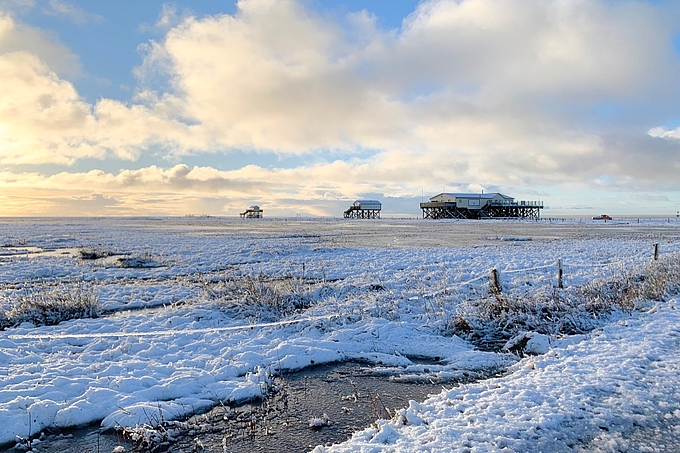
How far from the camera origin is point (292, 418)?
5.59 m

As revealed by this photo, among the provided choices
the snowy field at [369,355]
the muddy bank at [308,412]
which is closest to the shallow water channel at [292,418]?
the muddy bank at [308,412]

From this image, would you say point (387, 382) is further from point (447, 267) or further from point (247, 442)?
point (447, 267)

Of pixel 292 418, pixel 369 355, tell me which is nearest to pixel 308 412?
pixel 292 418

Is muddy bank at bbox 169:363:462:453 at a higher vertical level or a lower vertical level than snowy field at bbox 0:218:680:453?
lower

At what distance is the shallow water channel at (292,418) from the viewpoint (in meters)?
4.94

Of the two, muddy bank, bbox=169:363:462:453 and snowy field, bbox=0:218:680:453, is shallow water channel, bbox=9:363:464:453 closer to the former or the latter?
muddy bank, bbox=169:363:462:453

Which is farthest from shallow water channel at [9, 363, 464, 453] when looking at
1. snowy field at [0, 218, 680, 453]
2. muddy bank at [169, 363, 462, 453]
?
snowy field at [0, 218, 680, 453]

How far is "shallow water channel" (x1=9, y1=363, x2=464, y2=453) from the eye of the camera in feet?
16.2

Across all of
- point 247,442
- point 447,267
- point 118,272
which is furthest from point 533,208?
point 247,442

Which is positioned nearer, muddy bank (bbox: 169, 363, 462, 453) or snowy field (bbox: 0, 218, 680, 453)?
snowy field (bbox: 0, 218, 680, 453)

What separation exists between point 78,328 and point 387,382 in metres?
6.97

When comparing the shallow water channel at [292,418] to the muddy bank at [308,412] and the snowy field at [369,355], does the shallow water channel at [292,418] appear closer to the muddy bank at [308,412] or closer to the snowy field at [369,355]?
the muddy bank at [308,412]

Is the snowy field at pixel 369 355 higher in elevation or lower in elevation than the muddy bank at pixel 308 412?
higher

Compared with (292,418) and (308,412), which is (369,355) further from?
(292,418)
